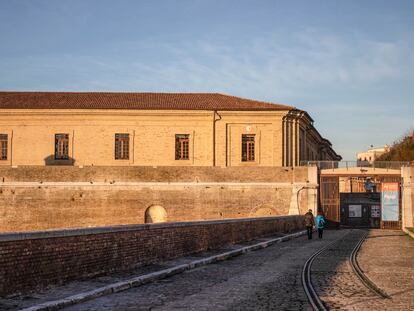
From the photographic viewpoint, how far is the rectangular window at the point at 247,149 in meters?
44.7

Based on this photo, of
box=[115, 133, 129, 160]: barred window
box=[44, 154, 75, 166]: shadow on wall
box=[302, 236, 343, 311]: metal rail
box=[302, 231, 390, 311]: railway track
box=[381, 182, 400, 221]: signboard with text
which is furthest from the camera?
box=[115, 133, 129, 160]: barred window

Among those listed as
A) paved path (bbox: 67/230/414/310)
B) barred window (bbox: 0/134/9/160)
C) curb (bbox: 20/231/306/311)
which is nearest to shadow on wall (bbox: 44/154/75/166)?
barred window (bbox: 0/134/9/160)

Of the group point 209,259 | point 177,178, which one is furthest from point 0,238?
point 177,178

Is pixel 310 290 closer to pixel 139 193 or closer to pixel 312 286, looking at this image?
pixel 312 286

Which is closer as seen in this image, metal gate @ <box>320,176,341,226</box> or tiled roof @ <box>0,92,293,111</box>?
metal gate @ <box>320,176,341,226</box>

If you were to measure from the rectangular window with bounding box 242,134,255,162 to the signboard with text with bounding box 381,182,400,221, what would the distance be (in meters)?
9.43

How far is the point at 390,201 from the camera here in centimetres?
4181

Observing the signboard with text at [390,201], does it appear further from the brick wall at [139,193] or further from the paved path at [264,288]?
the paved path at [264,288]

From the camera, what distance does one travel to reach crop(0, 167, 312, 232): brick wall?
40.4m

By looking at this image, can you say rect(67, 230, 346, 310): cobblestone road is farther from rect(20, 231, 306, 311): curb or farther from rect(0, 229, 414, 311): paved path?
rect(20, 231, 306, 311): curb

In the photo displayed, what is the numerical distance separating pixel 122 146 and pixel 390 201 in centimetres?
1931

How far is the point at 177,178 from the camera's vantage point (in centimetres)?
4097

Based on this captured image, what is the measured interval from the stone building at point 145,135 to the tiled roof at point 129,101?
0.15m

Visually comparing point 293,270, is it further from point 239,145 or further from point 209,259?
point 239,145
